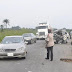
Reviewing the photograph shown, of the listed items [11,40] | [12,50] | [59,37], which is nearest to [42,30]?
[59,37]

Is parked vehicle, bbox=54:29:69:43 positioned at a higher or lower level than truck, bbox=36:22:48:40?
lower

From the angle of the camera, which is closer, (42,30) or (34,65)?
(34,65)

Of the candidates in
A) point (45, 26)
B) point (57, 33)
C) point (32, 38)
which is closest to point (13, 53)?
point (57, 33)

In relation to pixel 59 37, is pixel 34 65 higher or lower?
lower

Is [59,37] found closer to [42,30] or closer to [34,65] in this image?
[42,30]

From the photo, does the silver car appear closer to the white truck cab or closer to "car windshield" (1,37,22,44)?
"car windshield" (1,37,22,44)

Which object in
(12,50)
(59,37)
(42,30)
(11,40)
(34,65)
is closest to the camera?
(34,65)

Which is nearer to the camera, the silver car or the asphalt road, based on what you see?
the asphalt road

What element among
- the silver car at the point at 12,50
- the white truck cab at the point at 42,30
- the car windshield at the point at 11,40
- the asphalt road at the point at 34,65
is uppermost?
the white truck cab at the point at 42,30

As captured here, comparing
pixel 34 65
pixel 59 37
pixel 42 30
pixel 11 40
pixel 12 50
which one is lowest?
pixel 34 65

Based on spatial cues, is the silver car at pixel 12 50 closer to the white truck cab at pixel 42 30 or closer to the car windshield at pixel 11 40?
the car windshield at pixel 11 40

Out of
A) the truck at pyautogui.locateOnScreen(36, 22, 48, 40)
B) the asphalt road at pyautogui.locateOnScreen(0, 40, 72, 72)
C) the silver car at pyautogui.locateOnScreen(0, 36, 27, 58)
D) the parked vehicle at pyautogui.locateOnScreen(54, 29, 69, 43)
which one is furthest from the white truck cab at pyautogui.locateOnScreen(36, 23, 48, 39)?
the asphalt road at pyautogui.locateOnScreen(0, 40, 72, 72)

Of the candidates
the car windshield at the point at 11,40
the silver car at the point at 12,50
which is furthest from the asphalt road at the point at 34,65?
the car windshield at the point at 11,40

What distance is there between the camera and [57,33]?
100ft
